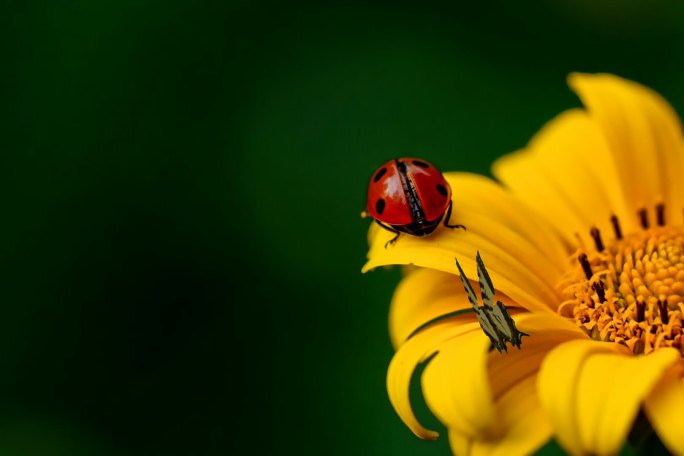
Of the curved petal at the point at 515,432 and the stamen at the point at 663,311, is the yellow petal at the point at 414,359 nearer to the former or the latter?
the curved petal at the point at 515,432

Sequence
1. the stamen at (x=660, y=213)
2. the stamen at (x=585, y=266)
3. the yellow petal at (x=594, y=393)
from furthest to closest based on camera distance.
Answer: the stamen at (x=660, y=213) → the stamen at (x=585, y=266) → the yellow petal at (x=594, y=393)

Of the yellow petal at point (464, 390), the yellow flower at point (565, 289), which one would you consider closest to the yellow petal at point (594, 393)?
the yellow flower at point (565, 289)

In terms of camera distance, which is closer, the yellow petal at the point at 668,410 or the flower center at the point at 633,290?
the yellow petal at the point at 668,410

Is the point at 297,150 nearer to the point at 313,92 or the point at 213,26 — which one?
the point at 313,92

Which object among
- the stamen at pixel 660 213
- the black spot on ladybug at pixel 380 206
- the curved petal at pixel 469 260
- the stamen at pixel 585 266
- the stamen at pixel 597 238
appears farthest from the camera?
the stamen at pixel 660 213

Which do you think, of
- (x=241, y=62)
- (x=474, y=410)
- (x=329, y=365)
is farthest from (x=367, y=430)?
(x=241, y=62)

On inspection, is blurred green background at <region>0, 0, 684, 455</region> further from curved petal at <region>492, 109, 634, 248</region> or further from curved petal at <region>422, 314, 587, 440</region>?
curved petal at <region>422, 314, 587, 440</region>

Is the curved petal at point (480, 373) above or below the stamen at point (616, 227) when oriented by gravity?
below
